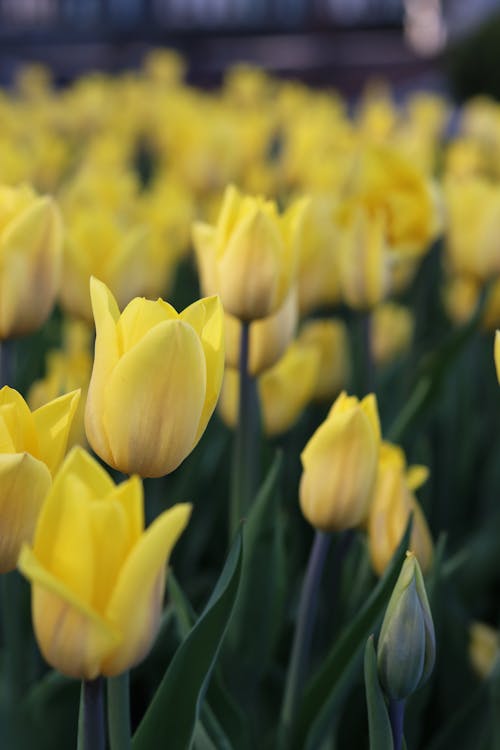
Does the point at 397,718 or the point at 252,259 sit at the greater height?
the point at 252,259

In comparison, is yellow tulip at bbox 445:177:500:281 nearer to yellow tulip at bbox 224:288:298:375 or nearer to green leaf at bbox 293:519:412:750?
yellow tulip at bbox 224:288:298:375

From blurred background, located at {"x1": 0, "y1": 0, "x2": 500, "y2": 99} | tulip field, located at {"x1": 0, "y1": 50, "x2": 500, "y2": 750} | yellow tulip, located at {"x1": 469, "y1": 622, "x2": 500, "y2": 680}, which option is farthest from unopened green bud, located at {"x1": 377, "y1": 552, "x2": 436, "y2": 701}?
blurred background, located at {"x1": 0, "y1": 0, "x2": 500, "y2": 99}

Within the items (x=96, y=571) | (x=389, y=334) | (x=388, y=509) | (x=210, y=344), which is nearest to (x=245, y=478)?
(x=388, y=509)

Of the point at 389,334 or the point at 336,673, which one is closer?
the point at 336,673

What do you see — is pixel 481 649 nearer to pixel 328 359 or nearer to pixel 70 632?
pixel 328 359

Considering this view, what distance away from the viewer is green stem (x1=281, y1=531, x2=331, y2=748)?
2.46 feet

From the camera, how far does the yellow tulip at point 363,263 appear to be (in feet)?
3.90

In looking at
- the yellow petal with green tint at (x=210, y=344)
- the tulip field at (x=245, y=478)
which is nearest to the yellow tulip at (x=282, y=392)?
the tulip field at (x=245, y=478)

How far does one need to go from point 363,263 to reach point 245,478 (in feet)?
1.20

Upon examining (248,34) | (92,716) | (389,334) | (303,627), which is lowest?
(248,34)

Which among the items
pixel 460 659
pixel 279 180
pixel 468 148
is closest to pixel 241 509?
pixel 460 659

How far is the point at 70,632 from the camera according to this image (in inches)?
18.3

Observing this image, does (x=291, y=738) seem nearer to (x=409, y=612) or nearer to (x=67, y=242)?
(x=409, y=612)

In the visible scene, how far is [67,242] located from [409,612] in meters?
0.68
